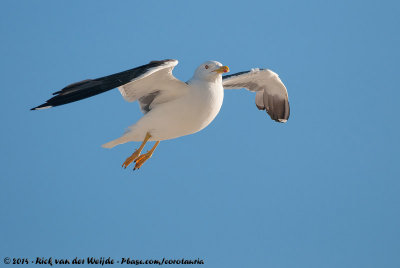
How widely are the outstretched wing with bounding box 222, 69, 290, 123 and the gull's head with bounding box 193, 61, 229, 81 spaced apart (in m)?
2.68

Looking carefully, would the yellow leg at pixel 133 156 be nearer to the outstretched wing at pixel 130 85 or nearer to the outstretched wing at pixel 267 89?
the outstretched wing at pixel 130 85

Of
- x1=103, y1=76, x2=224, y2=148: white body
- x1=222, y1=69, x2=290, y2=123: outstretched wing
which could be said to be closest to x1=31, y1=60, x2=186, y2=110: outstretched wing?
x1=103, y1=76, x2=224, y2=148: white body

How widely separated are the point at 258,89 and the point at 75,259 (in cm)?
699

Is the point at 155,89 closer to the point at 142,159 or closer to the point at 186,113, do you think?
the point at 186,113

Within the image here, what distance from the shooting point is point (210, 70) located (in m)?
13.4

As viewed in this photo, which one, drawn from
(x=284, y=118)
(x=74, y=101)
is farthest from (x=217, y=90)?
(x=284, y=118)

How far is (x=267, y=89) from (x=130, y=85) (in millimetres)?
4718

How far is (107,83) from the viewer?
11.7 m

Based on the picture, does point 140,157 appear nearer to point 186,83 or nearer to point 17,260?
point 186,83

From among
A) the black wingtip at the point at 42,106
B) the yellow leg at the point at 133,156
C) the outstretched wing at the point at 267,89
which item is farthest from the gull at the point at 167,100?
the outstretched wing at the point at 267,89

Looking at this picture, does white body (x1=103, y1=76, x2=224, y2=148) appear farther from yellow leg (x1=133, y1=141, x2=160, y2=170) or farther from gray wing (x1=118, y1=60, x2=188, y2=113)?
yellow leg (x1=133, y1=141, x2=160, y2=170)

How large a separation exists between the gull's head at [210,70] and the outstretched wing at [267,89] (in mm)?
2681

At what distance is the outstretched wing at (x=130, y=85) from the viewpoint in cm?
1120

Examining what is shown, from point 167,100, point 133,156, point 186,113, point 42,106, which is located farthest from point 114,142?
point 42,106
